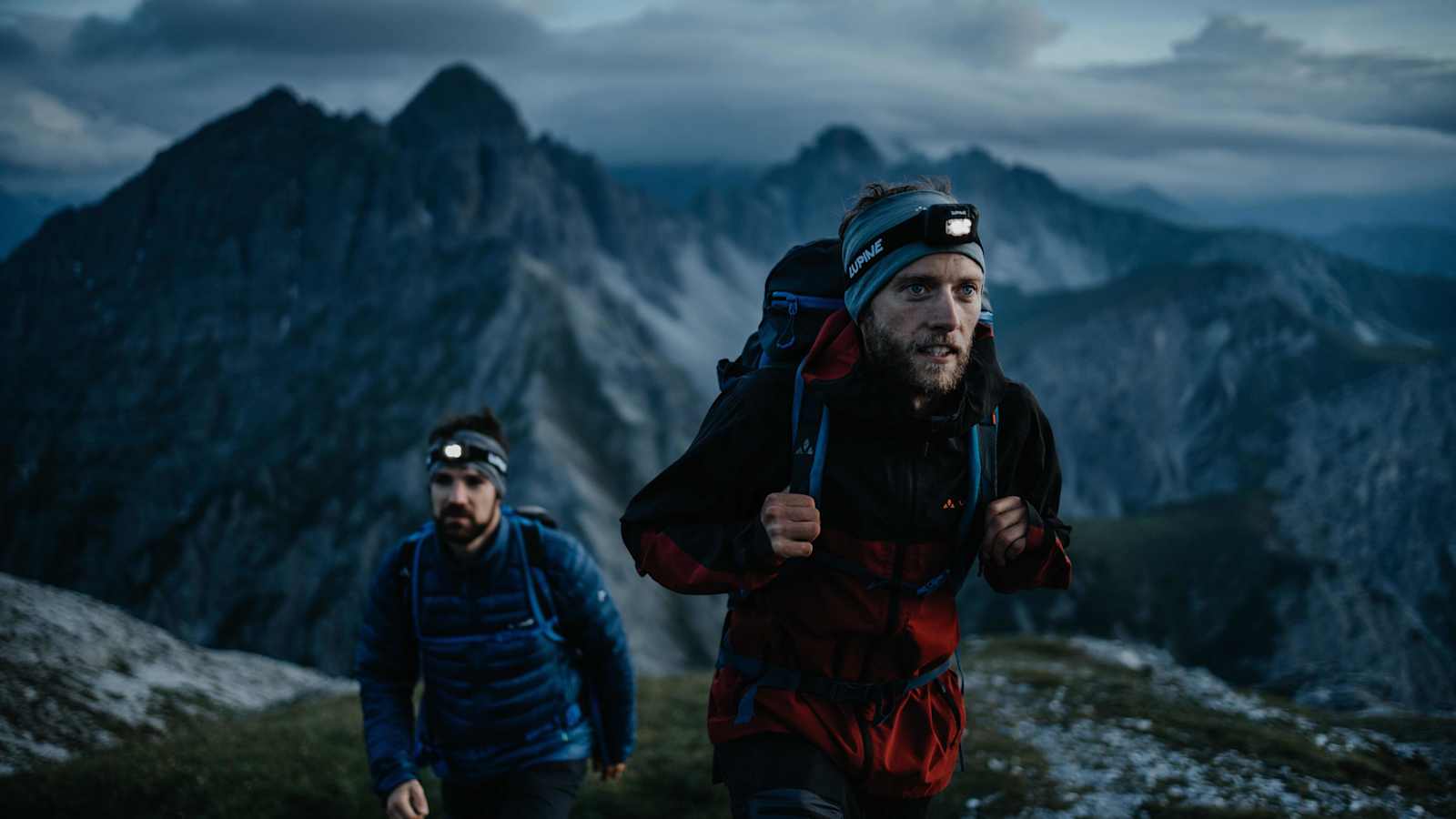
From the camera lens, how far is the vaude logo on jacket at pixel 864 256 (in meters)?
4.71

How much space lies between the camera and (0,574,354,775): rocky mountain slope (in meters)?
27.4

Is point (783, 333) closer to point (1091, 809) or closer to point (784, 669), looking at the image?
point (784, 669)

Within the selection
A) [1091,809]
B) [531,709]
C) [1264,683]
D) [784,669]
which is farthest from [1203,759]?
[1264,683]

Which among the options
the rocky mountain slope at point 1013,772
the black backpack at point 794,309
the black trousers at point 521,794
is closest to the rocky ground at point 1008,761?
the rocky mountain slope at point 1013,772

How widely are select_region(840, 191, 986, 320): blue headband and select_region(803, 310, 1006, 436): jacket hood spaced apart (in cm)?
19

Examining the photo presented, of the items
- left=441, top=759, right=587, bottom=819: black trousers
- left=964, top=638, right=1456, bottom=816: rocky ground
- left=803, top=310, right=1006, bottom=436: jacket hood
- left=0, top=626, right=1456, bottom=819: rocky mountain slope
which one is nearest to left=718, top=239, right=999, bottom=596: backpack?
left=803, top=310, right=1006, bottom=436: jacket hood

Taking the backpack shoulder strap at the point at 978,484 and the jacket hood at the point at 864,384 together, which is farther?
the backpack shoulder strap at the point at 978,484

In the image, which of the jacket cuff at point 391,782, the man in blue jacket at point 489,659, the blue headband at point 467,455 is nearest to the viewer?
the jacket cuff at point 391,782

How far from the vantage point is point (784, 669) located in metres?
4.71

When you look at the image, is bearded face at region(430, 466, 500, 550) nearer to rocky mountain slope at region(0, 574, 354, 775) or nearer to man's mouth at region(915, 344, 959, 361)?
man's mouth at region(915, 344, 959, 361)

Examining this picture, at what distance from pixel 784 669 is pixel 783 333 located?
189cm

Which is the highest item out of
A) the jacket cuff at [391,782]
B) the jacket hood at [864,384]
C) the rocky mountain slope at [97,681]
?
the jacket hood at [864,384]

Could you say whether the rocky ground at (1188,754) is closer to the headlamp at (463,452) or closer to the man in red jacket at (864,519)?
the headlamp at (463,452)

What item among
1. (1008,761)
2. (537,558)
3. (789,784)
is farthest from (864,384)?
(1008,761)
